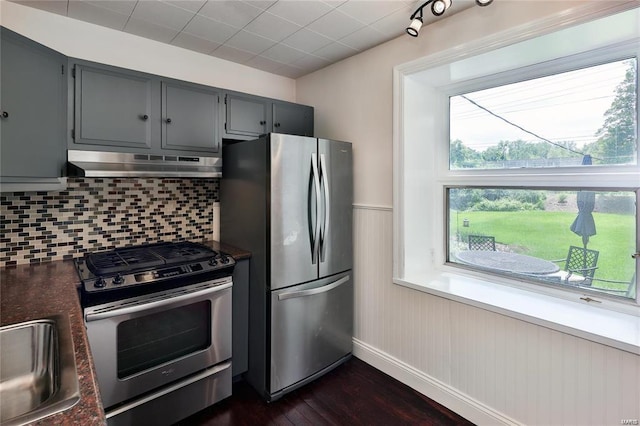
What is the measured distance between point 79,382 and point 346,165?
2044mm

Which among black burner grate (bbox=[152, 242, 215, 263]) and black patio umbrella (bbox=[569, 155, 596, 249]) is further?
black burner grate (bbox=[152, 242, 215, 263])

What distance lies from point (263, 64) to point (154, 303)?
213 centimetres

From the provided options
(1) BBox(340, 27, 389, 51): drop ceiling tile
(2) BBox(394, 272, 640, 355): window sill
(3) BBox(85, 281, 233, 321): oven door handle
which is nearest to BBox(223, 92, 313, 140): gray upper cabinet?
(1) BBox(340, 27, 389, 51): drop ceiling tile

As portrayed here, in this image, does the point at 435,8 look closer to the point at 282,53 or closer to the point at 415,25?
the point at 415,25

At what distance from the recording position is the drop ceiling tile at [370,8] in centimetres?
186

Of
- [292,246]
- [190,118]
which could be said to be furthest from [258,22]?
[292,246]

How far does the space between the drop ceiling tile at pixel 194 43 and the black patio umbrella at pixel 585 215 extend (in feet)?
8.57

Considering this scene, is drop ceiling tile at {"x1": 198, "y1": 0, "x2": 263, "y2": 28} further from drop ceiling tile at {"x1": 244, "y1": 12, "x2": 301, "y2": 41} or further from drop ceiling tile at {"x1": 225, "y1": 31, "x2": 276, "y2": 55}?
drop ceiling tile at {"x1": 225, "y1": 31, "x2": 276, "y2": 55}

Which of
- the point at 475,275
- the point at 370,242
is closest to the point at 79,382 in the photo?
the point at 370,242

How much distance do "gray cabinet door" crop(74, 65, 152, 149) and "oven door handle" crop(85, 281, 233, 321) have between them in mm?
980

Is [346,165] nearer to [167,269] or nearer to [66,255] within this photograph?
[167,269]

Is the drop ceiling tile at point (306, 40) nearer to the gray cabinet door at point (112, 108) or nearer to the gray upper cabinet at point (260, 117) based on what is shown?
the gray upper cabinet at point (260, 117)

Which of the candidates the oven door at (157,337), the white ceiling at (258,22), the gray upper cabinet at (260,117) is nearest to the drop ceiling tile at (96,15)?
the white ceiling at (258,22)

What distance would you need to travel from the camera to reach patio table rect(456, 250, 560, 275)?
1985 mm
